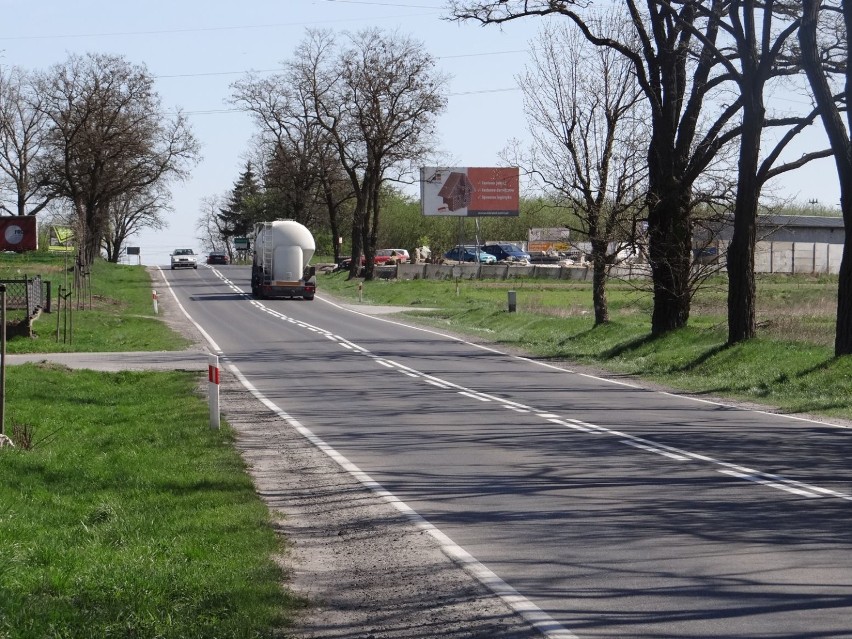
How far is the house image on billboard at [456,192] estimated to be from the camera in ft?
278

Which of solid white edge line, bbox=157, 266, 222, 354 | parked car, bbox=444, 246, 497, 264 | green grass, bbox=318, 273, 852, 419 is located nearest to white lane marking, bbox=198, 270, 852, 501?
green grass, bbox=318, 273, 852, 419

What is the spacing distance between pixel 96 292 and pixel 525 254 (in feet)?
186

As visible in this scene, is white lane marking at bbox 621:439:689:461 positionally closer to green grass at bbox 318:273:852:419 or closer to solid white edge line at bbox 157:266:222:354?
green grass at bbox 318:273:852:419

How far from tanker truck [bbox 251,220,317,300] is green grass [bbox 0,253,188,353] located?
609 centimetres

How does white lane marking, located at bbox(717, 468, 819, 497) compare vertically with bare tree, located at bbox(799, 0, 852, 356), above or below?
below

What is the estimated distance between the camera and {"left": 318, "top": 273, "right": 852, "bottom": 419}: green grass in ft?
68.9

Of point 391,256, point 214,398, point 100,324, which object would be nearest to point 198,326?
point 100,324

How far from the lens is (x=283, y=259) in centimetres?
5906

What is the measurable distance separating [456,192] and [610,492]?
247 feet

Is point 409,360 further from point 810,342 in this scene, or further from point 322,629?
point 322,629

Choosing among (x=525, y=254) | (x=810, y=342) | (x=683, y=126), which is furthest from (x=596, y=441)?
(x=525, y=254)

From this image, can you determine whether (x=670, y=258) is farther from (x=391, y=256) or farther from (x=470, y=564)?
(x=391, y=256)

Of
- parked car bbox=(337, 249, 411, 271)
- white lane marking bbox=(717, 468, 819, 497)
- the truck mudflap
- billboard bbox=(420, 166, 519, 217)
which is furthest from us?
parked car bbox=(337, 249, 411, 271)

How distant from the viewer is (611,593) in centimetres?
714
